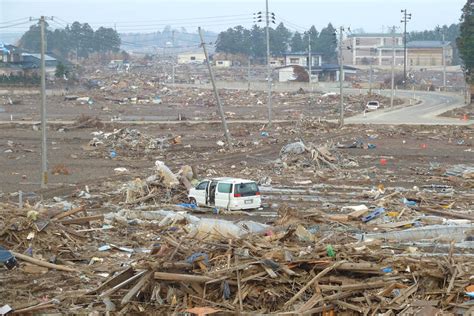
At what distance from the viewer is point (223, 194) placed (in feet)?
79.0

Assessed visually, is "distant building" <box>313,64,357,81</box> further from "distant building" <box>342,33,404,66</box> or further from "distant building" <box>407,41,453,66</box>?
"distant building" <box>407,41,453,66</box>

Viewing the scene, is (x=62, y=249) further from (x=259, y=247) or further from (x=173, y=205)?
(x=173, y=205)

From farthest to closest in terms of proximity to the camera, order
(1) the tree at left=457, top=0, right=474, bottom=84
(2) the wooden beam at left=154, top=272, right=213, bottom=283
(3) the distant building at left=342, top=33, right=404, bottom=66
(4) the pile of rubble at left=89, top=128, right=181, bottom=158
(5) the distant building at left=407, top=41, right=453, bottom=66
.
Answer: (3) the distant building at left=342, top=33, right=404, bottom=66, (5) the distant building at left=407, top=41, right=453, bottom=66, (1) the tree at left=457, top=0, right=474, bottom=84, (4) the pile of rubble at left=89, top=128, right=181, bottom=158, (2) the wooden beam at left=154, top=272, right=213, bottom=283

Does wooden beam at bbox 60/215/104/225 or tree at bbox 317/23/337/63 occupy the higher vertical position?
tree at bbox 317/23/337/63

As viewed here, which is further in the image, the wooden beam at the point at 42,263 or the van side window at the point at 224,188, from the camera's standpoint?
the van side window at the point at 224,188

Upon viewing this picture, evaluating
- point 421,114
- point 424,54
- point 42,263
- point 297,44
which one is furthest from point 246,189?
point 297,44

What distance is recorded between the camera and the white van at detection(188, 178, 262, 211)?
24.0 m

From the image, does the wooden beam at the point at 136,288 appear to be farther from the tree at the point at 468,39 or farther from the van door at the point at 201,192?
the tree at the point at 468,39

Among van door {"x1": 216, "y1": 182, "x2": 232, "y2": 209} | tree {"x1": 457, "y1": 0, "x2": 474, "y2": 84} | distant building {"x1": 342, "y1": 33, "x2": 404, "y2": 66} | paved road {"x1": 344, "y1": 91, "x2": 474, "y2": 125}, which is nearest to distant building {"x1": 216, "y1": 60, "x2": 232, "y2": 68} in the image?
distant building {"x1": 342, "y1": 33, "x2": 404, "y2": 66}

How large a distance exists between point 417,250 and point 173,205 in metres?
10.1

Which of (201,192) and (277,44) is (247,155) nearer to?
(201,192)

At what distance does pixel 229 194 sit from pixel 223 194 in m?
0.23

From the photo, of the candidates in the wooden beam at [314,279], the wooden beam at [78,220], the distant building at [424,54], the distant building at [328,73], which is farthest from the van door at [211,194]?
the distant building at [424,54]

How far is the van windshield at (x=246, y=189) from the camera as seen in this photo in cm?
2403
